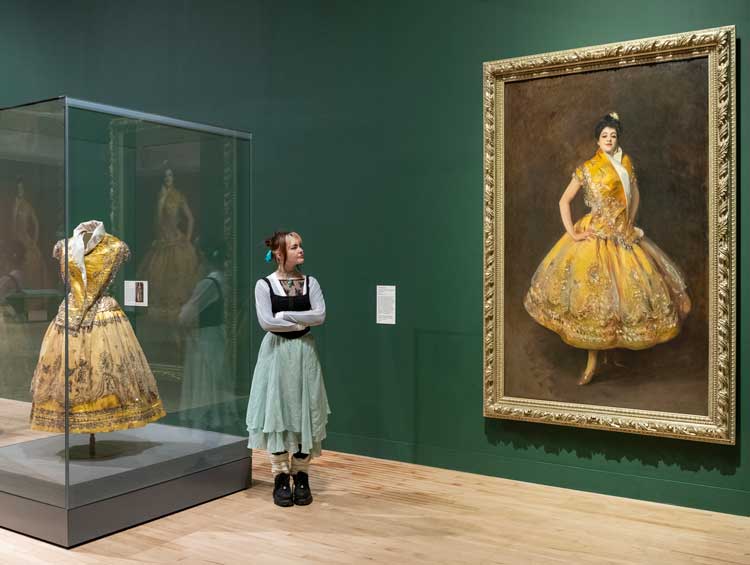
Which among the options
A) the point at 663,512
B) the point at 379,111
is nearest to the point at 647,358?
the point at 663,512

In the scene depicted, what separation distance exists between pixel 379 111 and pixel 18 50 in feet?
13.0

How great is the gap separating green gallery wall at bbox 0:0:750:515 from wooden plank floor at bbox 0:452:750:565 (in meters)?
0.30

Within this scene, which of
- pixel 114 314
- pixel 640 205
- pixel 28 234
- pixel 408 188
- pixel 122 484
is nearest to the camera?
pixel 28 234

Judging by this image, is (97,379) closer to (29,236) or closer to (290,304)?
(29,236)

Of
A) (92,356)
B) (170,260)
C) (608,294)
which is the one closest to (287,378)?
(170,260)

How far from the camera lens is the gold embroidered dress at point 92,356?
3.92 metres

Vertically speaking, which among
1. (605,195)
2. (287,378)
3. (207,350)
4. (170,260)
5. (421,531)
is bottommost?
(421,531)

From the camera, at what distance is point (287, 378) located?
436 centimetres

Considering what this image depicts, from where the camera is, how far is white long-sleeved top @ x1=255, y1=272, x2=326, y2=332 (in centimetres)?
432

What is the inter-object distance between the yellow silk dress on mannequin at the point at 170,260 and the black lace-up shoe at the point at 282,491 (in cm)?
101

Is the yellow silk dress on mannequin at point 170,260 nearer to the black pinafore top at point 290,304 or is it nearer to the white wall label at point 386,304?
the black pinafore top at point 290,304

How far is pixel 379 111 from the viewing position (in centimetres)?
552

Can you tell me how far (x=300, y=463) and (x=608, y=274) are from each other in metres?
1.97

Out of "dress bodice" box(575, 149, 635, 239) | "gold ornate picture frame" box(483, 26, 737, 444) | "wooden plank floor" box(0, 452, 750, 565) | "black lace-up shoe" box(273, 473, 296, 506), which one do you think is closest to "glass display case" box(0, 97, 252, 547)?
"wooden plank floor" box(0, 452, 750, 565)
